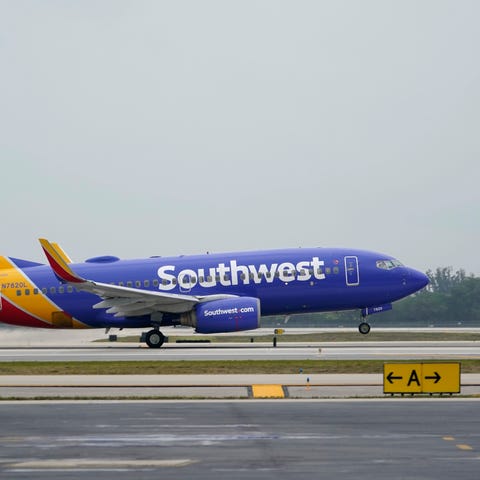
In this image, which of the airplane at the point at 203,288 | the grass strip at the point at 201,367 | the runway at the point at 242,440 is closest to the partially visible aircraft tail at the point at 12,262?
the airplane at the point at 203,288

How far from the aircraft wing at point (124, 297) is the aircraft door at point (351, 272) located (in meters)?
6.00

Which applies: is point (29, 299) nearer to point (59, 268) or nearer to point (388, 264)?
point (59, 268)

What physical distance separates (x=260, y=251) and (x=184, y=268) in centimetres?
395

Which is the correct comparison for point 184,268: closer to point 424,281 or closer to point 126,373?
point 424,281

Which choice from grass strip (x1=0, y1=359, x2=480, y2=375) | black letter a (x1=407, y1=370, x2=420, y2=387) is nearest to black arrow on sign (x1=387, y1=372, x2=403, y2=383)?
black letter a (x1=407, y1=370, x2=420, y2=387)

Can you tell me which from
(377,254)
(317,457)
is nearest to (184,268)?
(377,254)

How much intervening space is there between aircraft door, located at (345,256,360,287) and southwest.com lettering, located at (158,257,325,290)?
1267 millimetres

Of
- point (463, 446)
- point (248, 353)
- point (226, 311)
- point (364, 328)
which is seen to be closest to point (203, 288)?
point (226, 311)

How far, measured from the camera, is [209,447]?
17766mm

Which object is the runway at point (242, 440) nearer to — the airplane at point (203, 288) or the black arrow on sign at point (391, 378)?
the black arrow on sign at point (391, 378)

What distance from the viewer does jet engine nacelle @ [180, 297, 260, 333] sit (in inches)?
1831

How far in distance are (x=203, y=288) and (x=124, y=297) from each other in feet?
13.1

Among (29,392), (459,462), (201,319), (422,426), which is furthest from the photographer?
(201,319)

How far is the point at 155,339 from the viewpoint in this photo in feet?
158
